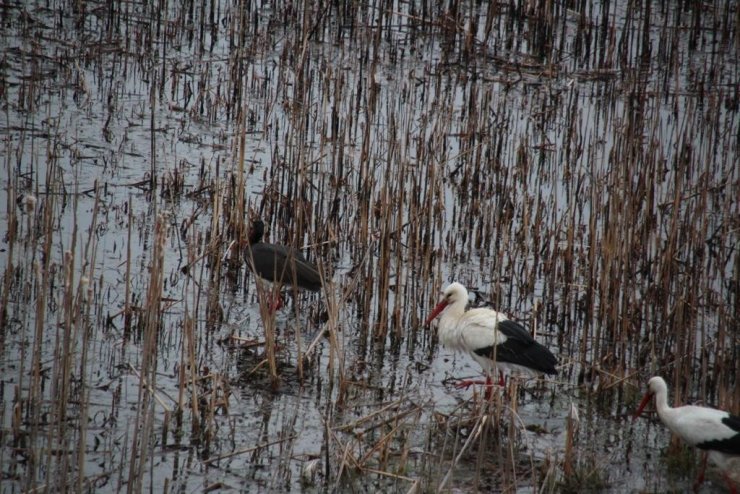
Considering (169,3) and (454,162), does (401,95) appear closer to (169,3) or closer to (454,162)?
(454,162)

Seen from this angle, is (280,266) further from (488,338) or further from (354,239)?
(488,338)

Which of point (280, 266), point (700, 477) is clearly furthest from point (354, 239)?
point (700, 477)

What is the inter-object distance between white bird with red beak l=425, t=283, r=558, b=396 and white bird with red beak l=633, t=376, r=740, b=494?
89cm

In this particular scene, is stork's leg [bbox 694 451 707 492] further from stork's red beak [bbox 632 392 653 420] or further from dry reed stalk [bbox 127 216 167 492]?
dry reed stalk [bbox 127 216 167 492]

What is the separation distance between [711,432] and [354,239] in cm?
387

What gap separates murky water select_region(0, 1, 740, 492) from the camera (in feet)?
18.0

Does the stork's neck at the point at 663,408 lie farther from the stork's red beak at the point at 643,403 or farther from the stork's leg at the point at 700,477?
the stork's leg at the point at 700,477

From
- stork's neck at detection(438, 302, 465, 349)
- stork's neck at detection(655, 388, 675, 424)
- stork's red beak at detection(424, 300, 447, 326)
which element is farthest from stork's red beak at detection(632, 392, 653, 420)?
stork's red beak at detection(424, 300, 447, 326)

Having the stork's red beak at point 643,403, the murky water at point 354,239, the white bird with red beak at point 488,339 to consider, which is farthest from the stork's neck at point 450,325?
the stork's red beak at point 643,403

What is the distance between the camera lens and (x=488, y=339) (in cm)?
672

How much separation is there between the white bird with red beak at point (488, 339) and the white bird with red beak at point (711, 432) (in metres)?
0.89

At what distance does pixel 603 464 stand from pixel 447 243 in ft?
10.6

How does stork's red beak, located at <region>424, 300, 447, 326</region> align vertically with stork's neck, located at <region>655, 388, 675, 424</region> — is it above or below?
above

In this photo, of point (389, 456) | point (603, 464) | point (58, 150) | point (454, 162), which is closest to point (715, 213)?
point (454, 162)
